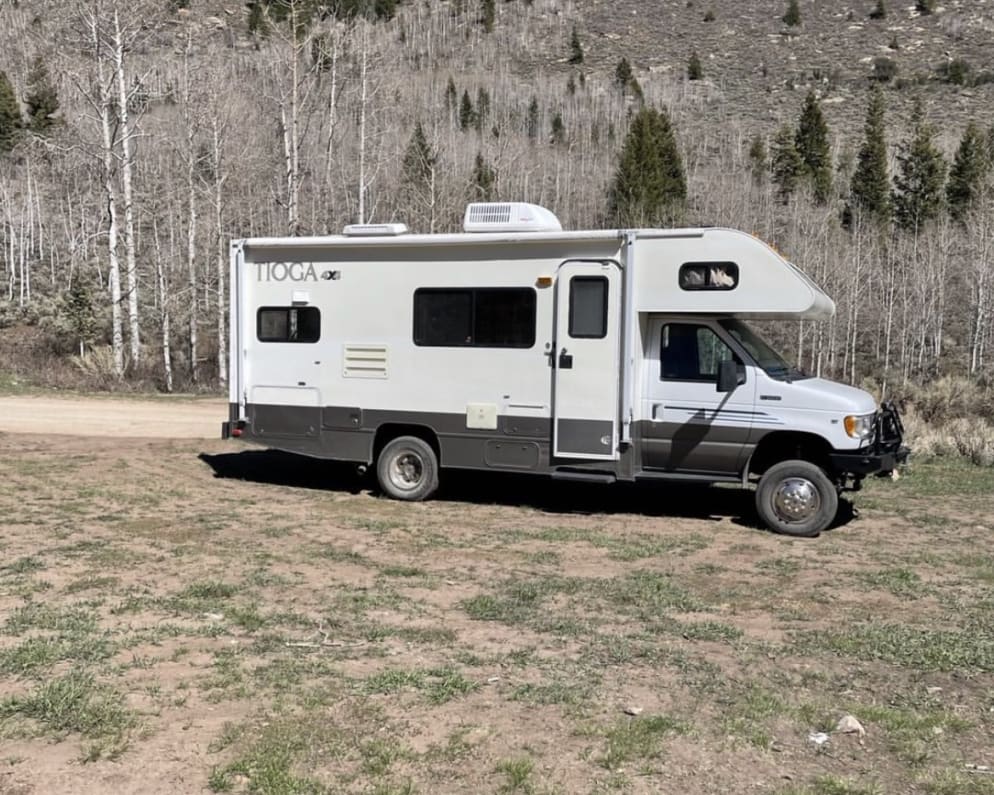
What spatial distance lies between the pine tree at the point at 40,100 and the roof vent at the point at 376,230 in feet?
176

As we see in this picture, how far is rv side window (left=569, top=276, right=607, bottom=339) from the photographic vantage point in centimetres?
913

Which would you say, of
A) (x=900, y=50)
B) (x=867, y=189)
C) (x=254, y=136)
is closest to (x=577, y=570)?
(x=254, y=136)

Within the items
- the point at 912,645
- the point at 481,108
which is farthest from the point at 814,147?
the point at 912,645

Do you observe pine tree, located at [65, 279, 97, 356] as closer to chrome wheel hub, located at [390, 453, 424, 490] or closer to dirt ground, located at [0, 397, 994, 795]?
dirt ground, located at [0, 397, 994, 795]

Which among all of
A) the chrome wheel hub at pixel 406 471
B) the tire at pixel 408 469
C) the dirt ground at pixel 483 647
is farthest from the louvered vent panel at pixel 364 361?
the dirt ground at pixel 483 647

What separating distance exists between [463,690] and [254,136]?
31.1m

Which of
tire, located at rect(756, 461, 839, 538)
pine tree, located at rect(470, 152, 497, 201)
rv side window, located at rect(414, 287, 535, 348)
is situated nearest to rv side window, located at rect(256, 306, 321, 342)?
rv side window, located at rect(414, 287, 535, 348)

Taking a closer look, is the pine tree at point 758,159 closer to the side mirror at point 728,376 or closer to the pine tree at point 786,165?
the pine tree at point 786,165

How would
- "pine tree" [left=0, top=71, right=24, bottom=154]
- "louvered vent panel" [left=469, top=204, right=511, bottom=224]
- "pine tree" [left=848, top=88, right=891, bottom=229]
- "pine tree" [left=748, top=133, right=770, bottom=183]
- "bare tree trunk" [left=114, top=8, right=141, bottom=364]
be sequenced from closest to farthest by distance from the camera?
1. "louvered vent panel" [left=469, top=204, right=511, bottom=224]
2. "bare tree trunk" [left=114, top=8, right=141, bottom=364]
3. "pine tree" [left=848, top=88, right=891, bottom=229]
4. "pine tree" [left=0, top=71, right=24, bottom=154]
5. "pine tree" [left=748, top=133, right=770, bottom=183]

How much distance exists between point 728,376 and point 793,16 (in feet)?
320

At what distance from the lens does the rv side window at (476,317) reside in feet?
31.0

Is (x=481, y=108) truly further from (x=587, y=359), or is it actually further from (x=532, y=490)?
(x=587, y=359)

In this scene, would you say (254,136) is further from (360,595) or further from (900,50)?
(900,50)

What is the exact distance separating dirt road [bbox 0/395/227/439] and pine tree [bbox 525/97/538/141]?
5681 centimetres
